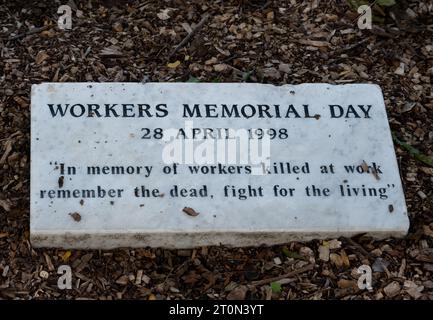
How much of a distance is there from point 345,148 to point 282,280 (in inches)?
26.4

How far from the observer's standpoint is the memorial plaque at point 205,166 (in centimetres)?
321

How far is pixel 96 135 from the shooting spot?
339cm

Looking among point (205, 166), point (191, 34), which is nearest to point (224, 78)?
point (191, 34)

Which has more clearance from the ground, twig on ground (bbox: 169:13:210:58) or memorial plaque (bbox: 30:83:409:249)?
twig on ground (bbox: 169:13:210:58)

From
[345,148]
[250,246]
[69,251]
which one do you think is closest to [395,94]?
[345,148]

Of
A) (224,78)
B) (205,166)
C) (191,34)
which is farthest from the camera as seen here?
(191,34)

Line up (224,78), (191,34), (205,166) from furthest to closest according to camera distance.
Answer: (191,34)
(224,78)
(205,166)

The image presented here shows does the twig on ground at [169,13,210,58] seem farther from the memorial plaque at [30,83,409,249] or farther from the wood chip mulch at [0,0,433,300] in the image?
the memorial plaque at [30,83,409,249]

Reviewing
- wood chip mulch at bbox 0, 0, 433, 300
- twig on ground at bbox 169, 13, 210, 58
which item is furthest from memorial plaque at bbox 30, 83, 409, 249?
twig on ground at bbox 169, 13, 210, 58

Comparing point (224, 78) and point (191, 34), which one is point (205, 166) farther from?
point (191, 34)

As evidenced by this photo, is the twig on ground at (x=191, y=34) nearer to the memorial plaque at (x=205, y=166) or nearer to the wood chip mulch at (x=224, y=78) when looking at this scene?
the wood chip mulch at (x=224, y=78)

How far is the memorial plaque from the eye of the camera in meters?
3.21

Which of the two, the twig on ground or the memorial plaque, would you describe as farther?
the twig on ground

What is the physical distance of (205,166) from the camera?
10.9ft
